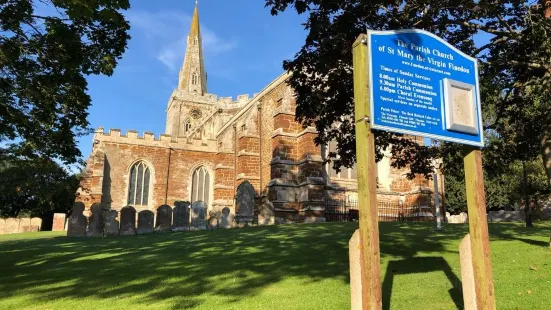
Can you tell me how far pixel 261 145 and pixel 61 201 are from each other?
707 inches

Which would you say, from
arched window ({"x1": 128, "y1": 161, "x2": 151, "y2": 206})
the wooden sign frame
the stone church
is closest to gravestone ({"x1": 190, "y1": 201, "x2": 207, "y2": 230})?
the stone church

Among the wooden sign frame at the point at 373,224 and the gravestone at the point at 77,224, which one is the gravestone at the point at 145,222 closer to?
the gravestone at the point at 77,224

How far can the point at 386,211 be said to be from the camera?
76.4 feet

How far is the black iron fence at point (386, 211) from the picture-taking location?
21.5 m

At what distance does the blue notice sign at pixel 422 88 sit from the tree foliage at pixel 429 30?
10.2ft

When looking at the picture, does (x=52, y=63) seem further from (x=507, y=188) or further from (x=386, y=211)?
(x=507, y=188)

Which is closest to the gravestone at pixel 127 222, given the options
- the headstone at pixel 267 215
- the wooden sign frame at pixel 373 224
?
the headstone at pixel 267 215

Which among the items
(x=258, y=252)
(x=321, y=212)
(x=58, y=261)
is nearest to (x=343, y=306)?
(x=258, y=252)

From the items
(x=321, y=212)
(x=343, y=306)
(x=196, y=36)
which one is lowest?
(x=343, y=306)

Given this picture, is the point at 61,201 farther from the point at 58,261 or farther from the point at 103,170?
the point at 58,261

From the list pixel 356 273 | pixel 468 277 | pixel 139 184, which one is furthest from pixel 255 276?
pixel 139 184

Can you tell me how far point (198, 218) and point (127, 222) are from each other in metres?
2.79

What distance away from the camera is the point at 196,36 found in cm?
6303

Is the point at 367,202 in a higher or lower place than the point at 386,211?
lower
